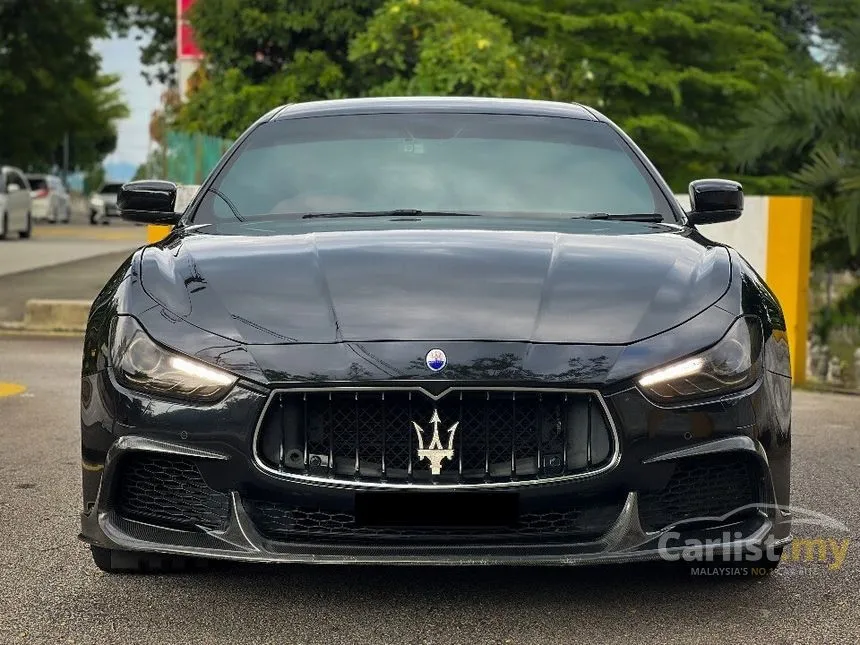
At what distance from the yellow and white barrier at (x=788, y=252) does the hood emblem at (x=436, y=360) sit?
6.85 m

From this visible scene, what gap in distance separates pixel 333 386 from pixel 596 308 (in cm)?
74

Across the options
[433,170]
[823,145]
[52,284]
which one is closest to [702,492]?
[433,170]

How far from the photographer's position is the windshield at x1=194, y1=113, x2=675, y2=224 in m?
5.72

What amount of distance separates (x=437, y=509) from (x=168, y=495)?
28.0 inches

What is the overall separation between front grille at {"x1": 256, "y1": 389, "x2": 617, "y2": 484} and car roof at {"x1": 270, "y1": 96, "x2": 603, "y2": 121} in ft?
6.97

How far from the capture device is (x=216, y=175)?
590 cm

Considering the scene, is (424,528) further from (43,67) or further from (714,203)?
(43,67)

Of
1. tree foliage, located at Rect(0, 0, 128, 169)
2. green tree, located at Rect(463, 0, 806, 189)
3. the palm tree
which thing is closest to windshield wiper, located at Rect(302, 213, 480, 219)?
the palm tree

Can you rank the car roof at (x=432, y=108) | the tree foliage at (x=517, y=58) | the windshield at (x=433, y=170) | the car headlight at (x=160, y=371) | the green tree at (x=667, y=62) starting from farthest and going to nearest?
the green tree at (x=667, y=62) < the tree foliage at (x=517, y=58) < the car roof at (x=432, y=108) < the windshield at (x=433, y=170) < the car headlight at (x=160, y=371)

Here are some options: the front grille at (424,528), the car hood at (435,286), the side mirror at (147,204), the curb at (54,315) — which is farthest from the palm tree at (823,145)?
the front grille at (424,528)

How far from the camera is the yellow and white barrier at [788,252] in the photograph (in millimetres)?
10961

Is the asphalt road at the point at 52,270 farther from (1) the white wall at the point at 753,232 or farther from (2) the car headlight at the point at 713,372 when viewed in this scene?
(2) the car headlight at the point at 713,372

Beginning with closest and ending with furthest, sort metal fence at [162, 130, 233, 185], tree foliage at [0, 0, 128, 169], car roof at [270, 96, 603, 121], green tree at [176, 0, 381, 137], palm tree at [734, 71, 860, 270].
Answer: car roof at [270, 96, 603, 121]
palm tree at [734, 71, 860, 270]
metal fence at [162, 130, 233, 185]
green tree at [176, 0, 381, 137]
tree foliage at [0, 0, 128, 169]

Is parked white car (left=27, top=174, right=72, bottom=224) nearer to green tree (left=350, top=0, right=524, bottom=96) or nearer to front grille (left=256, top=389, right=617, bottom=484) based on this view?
green tree (left=350, top=0, right=524, bottom=96)
